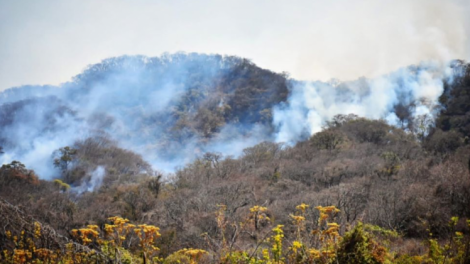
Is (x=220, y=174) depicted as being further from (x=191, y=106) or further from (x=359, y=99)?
(x=191, y=106)

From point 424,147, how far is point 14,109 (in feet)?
326

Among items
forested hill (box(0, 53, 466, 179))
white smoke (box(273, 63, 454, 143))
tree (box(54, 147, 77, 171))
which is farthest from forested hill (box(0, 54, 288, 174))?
white smoke (box(273, 63, 454, 143))

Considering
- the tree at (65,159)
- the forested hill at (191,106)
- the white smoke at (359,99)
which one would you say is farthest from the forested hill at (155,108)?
the white smoke at (359,99)

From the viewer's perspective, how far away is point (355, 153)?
3703cm

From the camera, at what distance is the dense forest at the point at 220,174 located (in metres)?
5.79

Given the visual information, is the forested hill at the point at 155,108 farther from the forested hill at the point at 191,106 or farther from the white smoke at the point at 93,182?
the white smoke at the point at 93,182

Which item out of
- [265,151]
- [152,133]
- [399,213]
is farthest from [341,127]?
[152,133]

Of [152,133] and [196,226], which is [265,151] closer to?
[196,226]

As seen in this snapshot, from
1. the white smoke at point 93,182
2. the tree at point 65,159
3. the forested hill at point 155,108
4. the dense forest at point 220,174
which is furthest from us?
the forested hill at point 155,108

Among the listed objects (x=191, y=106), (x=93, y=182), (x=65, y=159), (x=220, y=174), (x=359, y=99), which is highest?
(x=191, y=106)

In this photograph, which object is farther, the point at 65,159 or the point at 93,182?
the point at 65,159

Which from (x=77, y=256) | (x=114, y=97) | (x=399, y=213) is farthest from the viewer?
(x=114, y=97)

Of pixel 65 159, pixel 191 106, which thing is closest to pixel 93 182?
pixel 65 159

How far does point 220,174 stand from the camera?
38.0 m
